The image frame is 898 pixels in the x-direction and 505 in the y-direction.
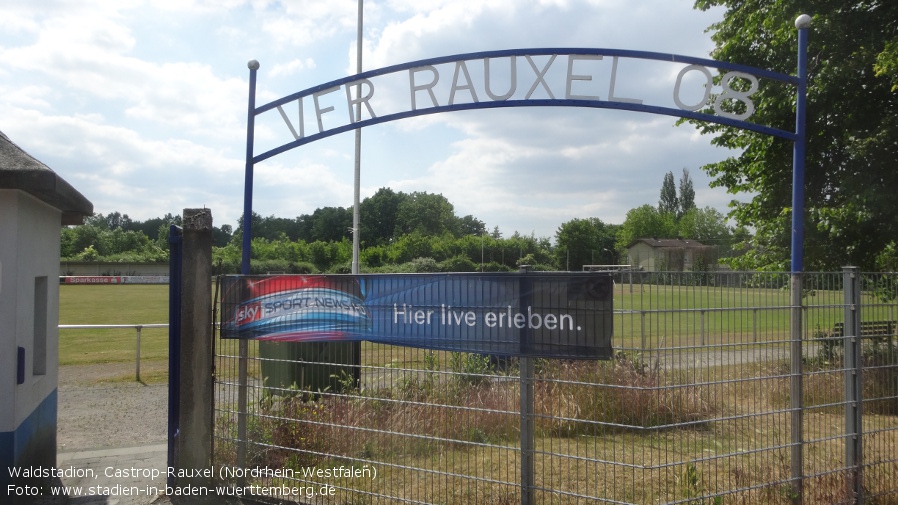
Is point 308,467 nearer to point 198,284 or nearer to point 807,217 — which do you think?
point 198,284

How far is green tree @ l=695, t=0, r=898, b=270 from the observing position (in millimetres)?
9070

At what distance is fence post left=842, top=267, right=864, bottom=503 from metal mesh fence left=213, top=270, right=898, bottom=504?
1 centimetres

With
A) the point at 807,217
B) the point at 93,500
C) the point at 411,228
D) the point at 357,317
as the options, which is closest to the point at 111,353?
the point at 93,500

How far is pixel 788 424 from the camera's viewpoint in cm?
519

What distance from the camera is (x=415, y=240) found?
56.4 metres

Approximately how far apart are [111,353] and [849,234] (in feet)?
57.9

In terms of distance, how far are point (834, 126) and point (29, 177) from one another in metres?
9.96

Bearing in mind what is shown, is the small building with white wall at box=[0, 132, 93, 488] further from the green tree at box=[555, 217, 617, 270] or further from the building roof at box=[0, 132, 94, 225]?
the green tree at box=[555, 217, 617, 270]

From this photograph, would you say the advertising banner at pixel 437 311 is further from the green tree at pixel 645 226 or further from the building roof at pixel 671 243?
the green tree at pixel 645 226

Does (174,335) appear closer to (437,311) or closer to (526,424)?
(437,311)

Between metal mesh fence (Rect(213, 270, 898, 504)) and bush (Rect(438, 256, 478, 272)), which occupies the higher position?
bush (Rect(438, 256, 478, 272))

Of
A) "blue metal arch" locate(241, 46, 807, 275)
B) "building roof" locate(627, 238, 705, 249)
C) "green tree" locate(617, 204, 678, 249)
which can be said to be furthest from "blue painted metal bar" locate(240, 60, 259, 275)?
"green tree" locate(617, 204, 678, 249)

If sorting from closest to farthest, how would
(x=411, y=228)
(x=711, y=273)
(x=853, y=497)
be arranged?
(x=711, y=273) → (x=853, y=497) → (x=411, y=228)

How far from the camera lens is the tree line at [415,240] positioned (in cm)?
4809
